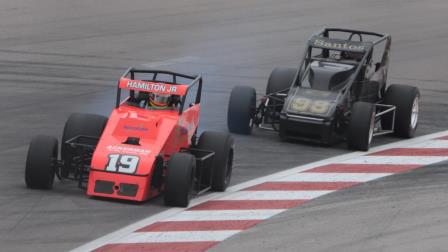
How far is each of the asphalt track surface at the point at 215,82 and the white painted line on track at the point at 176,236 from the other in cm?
25

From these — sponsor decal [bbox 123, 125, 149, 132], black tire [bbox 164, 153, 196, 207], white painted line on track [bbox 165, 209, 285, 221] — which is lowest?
white painted line on track [bbox 165, 209, 285, 221]

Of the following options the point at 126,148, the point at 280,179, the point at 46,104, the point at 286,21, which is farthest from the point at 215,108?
the point at 286,21

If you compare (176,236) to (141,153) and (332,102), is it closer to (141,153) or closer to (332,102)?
(141,153)

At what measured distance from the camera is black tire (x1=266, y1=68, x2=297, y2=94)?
67.0ft

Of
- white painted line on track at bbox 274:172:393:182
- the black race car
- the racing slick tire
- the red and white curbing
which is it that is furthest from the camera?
the black race car

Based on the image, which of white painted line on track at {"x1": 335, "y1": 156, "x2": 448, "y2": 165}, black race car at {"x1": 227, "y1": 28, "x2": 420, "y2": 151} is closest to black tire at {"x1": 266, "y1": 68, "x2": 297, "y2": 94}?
black race car at {"x1": 227, "y1": 28, "x2": 420, "y2": 151}

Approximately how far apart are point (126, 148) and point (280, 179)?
2707mm

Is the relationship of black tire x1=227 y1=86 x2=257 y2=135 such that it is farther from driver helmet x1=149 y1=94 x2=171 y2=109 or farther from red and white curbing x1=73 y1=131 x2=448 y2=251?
driver helmet x1=149 y1=94 x2=171 y2=109

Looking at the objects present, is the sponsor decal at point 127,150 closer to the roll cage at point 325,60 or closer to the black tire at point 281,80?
the roll cage at point 325,60

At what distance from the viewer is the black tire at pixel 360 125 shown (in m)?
18.5

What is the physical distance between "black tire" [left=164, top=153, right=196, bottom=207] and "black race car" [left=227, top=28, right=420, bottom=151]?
4399 millimetres

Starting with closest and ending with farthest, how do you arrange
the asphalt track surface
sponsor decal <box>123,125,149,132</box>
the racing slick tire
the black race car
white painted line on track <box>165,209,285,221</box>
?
the asphalt track surface, white painted line on track <box>165,209,285,221</box>, sponsor decal <box>123,125,149,132</box>, the racing slick tire, the black race car

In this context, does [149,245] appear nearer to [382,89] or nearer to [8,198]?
[8,198]

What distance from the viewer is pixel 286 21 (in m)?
33.2
